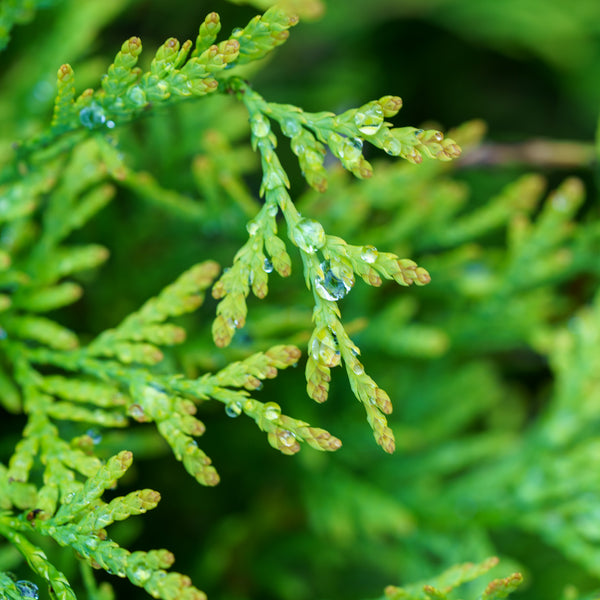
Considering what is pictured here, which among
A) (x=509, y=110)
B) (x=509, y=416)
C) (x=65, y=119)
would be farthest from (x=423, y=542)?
(x=509, y=110)

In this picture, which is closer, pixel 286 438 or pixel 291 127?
pixel 286 438

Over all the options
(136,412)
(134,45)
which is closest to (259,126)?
(134,45)

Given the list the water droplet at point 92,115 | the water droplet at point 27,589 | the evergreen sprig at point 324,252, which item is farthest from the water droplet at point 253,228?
the water droplet at point 27,589

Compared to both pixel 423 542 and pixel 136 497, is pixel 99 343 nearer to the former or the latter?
pixel 136 497

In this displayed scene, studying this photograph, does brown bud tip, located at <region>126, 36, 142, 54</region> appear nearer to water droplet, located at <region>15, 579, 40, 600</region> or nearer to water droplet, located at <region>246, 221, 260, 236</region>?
water droplet, located at <region>246, 221, 260, 236</region>

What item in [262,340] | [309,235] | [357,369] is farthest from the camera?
[262,340]

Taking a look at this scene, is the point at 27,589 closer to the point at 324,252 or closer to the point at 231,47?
the point at 324,252
